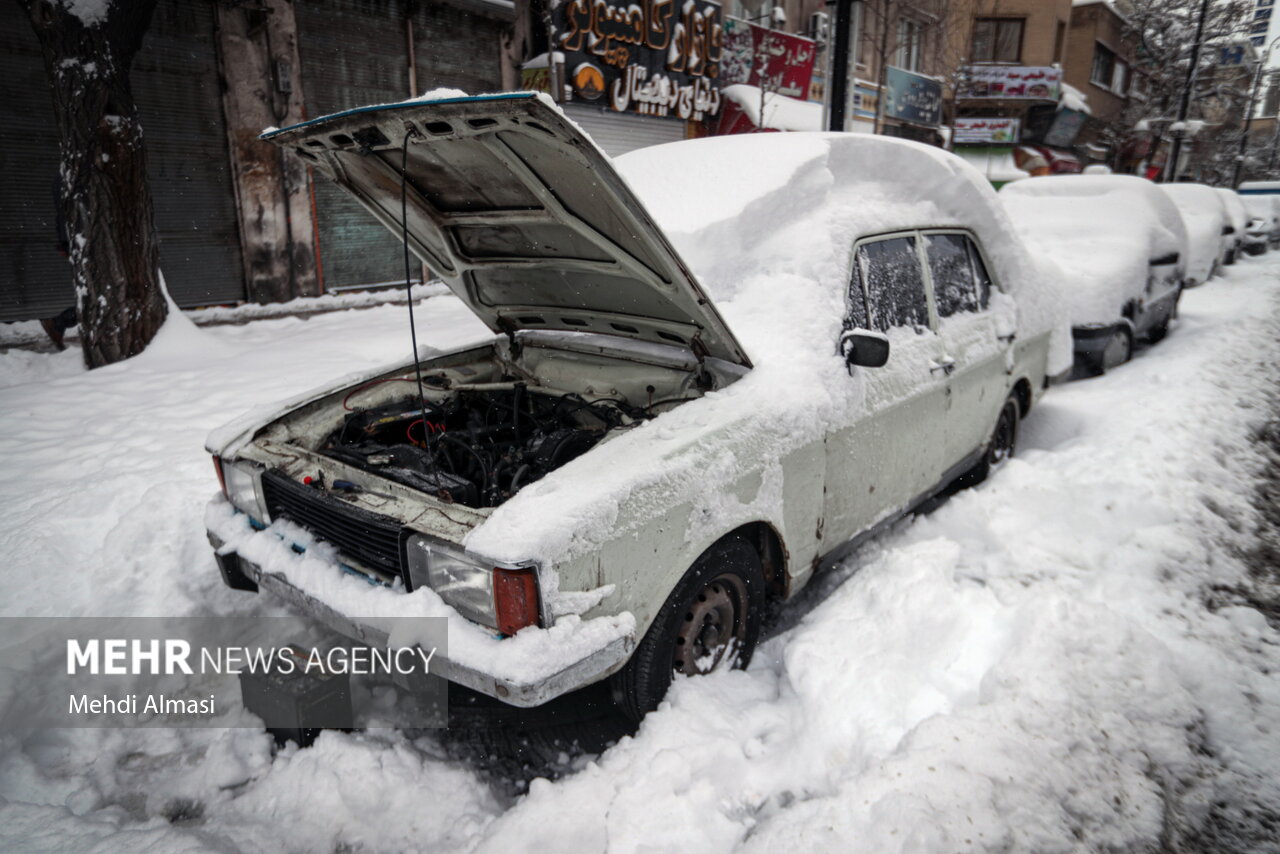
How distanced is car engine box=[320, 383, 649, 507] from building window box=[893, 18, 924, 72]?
18.8 meters

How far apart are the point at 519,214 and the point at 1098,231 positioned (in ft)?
24.2

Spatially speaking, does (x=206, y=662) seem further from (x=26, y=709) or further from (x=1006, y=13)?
(x=1006, y=13)

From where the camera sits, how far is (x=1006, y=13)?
980 inches

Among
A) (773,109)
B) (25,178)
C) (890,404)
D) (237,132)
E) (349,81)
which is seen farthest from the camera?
(773,109)

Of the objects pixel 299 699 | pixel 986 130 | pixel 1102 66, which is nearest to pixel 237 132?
pixel 299 699

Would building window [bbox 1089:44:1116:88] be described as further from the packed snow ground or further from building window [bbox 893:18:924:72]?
the packed snow ground

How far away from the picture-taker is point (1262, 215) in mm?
21391

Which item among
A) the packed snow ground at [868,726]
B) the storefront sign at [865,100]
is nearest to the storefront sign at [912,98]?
the storefront sign at [865,100]

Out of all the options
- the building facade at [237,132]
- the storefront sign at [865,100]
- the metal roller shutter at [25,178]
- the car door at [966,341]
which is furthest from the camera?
the storefront sign at [865,100]

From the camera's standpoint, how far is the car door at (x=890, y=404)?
2.97 meters

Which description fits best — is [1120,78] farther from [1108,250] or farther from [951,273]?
[951,273]

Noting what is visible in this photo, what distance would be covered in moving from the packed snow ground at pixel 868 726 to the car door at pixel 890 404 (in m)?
0.33

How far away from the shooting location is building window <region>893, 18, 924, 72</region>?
1831cm

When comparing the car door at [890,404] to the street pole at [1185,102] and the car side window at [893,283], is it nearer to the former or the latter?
the car side window at [893,283]
